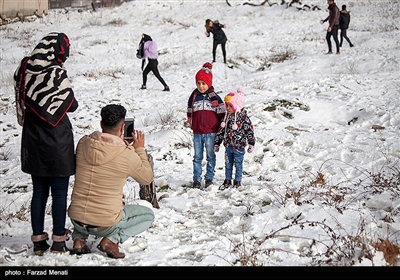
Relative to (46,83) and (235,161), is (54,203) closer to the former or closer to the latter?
(46,83)

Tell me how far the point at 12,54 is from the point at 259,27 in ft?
44.3

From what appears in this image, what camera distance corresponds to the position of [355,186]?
5.59 meters

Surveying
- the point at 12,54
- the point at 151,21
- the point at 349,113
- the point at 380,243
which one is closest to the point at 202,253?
the point at 380,243

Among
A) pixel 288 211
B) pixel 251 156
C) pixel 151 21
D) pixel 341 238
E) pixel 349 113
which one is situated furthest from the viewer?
pixel 151 21

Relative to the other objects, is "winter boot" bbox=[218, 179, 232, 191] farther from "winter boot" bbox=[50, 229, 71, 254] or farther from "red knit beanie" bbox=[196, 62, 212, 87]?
"winter boot" bbox=[50, 229, 71, 254]

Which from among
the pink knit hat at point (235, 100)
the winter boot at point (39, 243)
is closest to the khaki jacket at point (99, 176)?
the winter boot at point (39, 243)

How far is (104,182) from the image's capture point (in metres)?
3.60

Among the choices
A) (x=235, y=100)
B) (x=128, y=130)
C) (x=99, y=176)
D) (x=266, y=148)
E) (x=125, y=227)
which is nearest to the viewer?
(x=99, y=176)

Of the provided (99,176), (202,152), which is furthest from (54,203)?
(202,152)

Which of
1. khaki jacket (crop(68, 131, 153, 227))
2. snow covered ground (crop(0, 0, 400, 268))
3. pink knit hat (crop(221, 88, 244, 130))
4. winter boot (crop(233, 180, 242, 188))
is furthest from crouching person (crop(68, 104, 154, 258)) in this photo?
winter boot (crop(233, 180, 242, 188))

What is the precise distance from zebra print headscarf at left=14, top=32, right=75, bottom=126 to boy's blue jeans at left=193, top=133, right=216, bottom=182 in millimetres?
2970

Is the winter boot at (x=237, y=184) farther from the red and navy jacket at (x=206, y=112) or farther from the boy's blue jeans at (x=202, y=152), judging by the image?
the red and navy jacket at (x=206, y=112)

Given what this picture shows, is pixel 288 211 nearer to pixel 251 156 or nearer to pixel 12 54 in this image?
pixel 251 156

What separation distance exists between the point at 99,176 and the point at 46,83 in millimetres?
983
